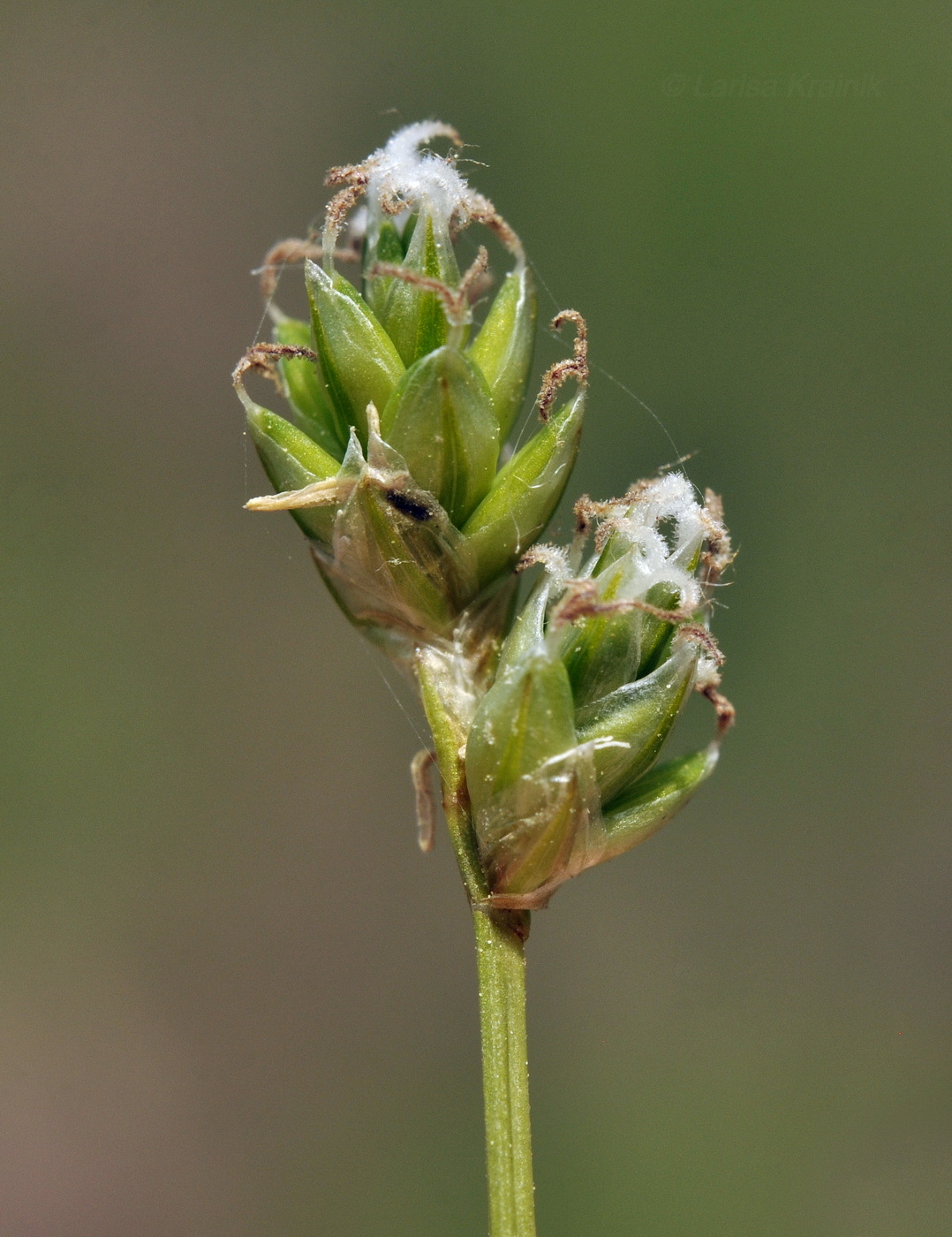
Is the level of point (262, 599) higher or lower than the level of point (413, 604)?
lower

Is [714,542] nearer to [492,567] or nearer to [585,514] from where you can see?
[585,514]

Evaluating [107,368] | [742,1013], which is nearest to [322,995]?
[742,1013]

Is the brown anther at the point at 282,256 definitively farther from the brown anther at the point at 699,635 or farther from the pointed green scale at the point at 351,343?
the brown anther at the point at 699,635

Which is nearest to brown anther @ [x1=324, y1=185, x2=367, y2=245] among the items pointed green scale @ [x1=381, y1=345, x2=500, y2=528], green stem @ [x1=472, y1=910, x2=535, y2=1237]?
pointed green scale @ [x1=381, y1=345, x2=500, y2=528]

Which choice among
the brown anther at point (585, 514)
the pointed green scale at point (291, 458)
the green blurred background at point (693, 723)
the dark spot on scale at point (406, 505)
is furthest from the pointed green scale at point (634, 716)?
the green blurred background at point (693, 723)

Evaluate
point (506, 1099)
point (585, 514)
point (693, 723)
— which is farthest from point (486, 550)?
point (693, 723)

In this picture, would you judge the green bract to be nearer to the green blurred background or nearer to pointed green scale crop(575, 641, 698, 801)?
pointed green scale crop(575, 641, 698, 801)

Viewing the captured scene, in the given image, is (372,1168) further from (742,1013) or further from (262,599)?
(262,599)
